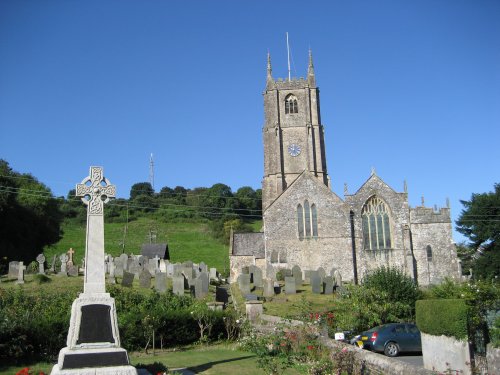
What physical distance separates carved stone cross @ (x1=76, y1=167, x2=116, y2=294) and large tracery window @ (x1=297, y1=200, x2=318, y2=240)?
89.1ft

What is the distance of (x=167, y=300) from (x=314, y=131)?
29.6 metres

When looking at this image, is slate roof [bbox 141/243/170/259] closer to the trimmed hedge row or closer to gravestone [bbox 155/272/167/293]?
gravestone [bbox 155/272/167/293]

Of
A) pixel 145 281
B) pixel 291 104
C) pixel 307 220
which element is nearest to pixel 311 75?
pixel 291 104

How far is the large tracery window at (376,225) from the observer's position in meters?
37.1

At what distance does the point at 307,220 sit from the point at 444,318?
2589 cm

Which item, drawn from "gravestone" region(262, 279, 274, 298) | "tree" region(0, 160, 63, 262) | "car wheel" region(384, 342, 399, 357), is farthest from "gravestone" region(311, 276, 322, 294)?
"tree" region(0, 160, 63, 262)

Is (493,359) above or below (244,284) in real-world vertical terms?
below

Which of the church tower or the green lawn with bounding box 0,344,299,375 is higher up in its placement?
the church tower

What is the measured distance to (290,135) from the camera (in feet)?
154

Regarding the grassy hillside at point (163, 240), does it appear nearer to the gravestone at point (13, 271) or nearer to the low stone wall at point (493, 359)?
the gravestone at point (13, 271)

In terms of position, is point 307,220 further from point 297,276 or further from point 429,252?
point 429,252

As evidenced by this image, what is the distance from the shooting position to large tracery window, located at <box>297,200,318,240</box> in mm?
37281

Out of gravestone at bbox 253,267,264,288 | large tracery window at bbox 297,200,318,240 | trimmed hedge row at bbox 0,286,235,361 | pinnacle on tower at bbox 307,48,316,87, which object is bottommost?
trimmed hedge row at bbox 0,286,235,361

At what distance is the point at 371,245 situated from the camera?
37094mm
